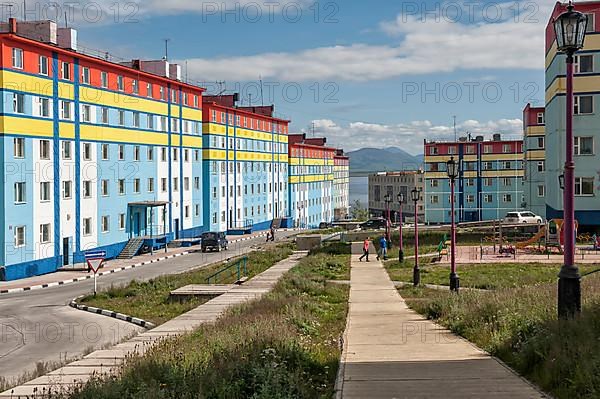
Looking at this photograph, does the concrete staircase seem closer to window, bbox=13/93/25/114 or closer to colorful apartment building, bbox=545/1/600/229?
window, bbox=13/93/25/114

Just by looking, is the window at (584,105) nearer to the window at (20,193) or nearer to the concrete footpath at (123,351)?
the concrete footpath at (123,351)

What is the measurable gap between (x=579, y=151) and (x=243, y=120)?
3987 cm

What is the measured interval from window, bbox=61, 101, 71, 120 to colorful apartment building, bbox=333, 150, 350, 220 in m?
89.7

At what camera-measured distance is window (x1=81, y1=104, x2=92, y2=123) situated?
1639 inches

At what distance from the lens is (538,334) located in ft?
30.5

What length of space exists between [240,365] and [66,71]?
115 ft

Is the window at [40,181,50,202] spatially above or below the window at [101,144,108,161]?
below

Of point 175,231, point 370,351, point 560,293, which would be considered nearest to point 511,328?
point 560,293

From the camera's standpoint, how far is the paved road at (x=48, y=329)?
56.3ft

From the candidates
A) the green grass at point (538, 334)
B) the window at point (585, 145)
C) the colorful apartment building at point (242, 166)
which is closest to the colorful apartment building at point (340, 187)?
the colorful apartment building at point (242, 166)

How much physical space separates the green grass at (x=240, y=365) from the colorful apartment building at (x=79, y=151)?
24.5m

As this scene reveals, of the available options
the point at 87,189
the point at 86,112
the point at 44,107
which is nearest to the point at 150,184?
the point at 87,189

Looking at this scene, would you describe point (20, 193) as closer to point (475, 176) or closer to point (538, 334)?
point (538, 334)

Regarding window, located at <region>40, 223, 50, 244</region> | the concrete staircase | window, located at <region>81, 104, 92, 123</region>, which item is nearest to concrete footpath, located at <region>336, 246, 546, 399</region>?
window, located at <region>40, 223, 50, 244</region>
